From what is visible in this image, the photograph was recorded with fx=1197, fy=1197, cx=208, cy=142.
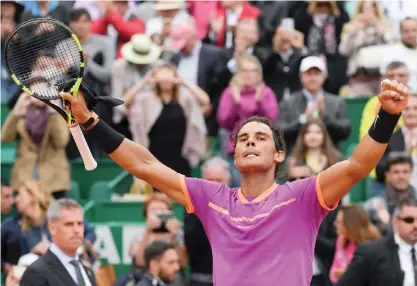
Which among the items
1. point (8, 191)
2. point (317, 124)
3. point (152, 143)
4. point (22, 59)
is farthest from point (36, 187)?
point (22, 59)

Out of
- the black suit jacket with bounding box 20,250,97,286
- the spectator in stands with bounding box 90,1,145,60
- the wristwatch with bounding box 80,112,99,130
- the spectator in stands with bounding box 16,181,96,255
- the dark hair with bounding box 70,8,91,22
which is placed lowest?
the spectator in stands with bounding box 16,181,96,255

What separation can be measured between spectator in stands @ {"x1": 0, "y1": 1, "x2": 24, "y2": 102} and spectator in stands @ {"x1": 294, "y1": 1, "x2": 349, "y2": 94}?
313cm

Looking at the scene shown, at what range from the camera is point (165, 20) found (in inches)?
529

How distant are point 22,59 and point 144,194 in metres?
5.55

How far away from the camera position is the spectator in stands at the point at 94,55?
12648mm

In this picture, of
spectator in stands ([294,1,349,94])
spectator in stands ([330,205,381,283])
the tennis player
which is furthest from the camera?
spectator in stands ([294,1,349,94])

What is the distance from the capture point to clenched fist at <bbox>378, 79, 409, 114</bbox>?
557 cm

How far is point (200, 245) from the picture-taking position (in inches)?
401

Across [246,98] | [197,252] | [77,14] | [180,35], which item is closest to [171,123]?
[246,98]

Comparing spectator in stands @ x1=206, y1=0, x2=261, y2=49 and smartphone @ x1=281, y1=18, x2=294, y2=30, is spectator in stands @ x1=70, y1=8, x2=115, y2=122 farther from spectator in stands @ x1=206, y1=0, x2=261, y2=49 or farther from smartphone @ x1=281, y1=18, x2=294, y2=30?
smartphone @ x1=281, y1=18, x2=294, y2=30

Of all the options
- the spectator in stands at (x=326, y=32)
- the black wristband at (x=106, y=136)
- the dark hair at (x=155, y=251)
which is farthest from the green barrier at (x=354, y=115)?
the black wristband at (x=106, y=136)

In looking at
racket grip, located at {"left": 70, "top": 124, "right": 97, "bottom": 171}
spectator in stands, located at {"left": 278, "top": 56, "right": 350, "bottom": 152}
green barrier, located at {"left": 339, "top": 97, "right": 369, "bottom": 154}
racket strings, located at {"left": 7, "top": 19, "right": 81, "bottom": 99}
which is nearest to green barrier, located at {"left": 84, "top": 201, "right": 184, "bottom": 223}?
spectator in stands, located at {"left": 278, "top": 56, "right": 350, "bottom": 152}

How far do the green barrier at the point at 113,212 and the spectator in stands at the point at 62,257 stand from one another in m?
3.32

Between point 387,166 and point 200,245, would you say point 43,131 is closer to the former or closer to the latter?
point 200,245
